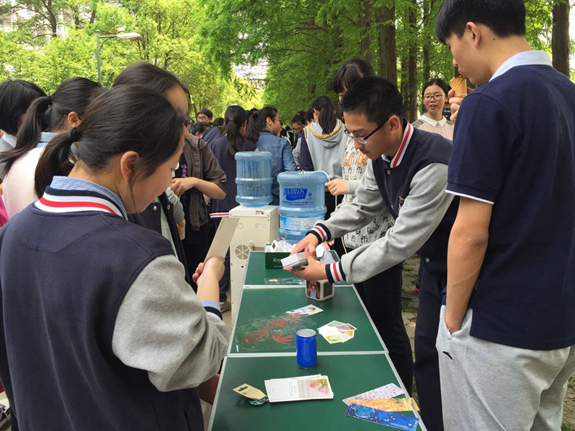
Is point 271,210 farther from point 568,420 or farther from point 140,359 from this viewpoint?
point 140,359

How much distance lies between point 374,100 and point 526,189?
3.33 feet

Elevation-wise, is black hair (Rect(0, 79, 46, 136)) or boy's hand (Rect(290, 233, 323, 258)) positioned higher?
black hair (Rect(0, 79, 46, 136))

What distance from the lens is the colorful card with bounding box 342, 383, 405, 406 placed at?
1.54 m

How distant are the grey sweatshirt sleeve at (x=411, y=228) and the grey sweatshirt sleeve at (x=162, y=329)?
1.22 m

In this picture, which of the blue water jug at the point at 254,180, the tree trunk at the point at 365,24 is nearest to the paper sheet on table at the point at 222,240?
the blue water jug at the point at 254,180

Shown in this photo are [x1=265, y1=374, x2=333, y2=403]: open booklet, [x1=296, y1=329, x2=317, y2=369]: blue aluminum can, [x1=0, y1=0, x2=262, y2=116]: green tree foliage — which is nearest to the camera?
[x1=265, y1=374, x2=333, y2=403]: open booklet

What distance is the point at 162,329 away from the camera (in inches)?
38.3

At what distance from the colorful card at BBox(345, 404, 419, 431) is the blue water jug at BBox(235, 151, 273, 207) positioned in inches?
159

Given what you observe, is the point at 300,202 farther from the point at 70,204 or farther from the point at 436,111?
the point at 70,204

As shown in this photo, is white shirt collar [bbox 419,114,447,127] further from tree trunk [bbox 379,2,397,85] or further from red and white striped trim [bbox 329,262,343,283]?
red and white striped trim [bbox 329,262,343,283]

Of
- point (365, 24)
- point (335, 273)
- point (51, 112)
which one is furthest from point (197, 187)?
point (365, 24)

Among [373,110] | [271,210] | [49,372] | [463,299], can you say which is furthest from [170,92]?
[271,210]

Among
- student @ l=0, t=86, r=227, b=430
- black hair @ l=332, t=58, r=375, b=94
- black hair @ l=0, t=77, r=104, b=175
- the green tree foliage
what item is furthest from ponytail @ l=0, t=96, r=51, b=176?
the green tree foliage

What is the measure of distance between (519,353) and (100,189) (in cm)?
135
